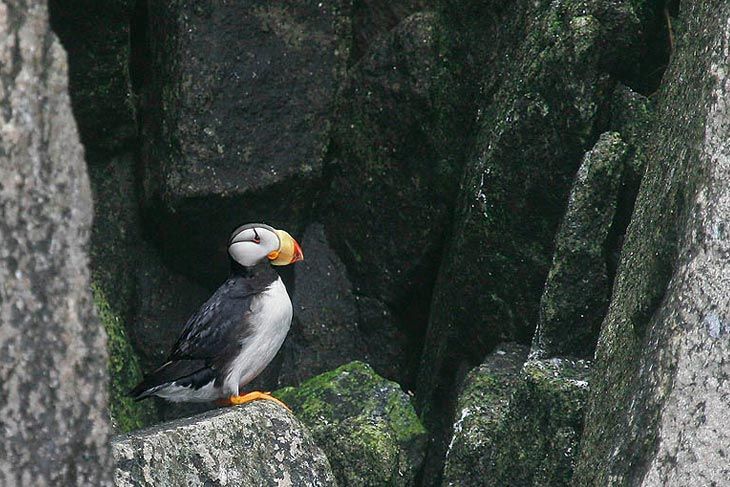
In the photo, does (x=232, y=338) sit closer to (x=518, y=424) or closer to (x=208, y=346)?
(x=208, y=346)

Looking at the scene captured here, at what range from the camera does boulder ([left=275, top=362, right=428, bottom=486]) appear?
491 centimetres

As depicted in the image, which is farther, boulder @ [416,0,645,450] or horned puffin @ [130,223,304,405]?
horned puffin @ [130,223,304,405]

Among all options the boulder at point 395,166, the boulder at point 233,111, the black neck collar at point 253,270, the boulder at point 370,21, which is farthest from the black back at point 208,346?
the boulder at point 370,21

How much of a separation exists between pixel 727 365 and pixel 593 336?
199 cm

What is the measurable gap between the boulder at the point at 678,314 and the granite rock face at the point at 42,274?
1278mm

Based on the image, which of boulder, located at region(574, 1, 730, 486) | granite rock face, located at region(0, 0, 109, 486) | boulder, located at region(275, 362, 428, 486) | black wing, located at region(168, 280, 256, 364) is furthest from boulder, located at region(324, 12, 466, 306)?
granite rock face, located at region(0, 0, 109, 486)

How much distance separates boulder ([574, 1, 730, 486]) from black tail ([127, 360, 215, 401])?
6.63 ft

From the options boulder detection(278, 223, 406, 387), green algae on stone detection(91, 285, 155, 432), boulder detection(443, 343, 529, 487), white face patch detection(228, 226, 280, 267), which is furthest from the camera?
boulder detection(278, 223, 406, 387)

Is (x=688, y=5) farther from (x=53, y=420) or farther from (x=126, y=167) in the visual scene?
(x=126, y=167)

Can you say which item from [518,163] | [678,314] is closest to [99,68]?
[518,163]

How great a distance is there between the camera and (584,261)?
15.4 ft

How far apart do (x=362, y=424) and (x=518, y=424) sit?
0.76 m

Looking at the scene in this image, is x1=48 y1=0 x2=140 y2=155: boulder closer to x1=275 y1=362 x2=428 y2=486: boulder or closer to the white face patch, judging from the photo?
the white face patch

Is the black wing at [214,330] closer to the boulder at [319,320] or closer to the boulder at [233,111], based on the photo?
the boulder at [233,111]
